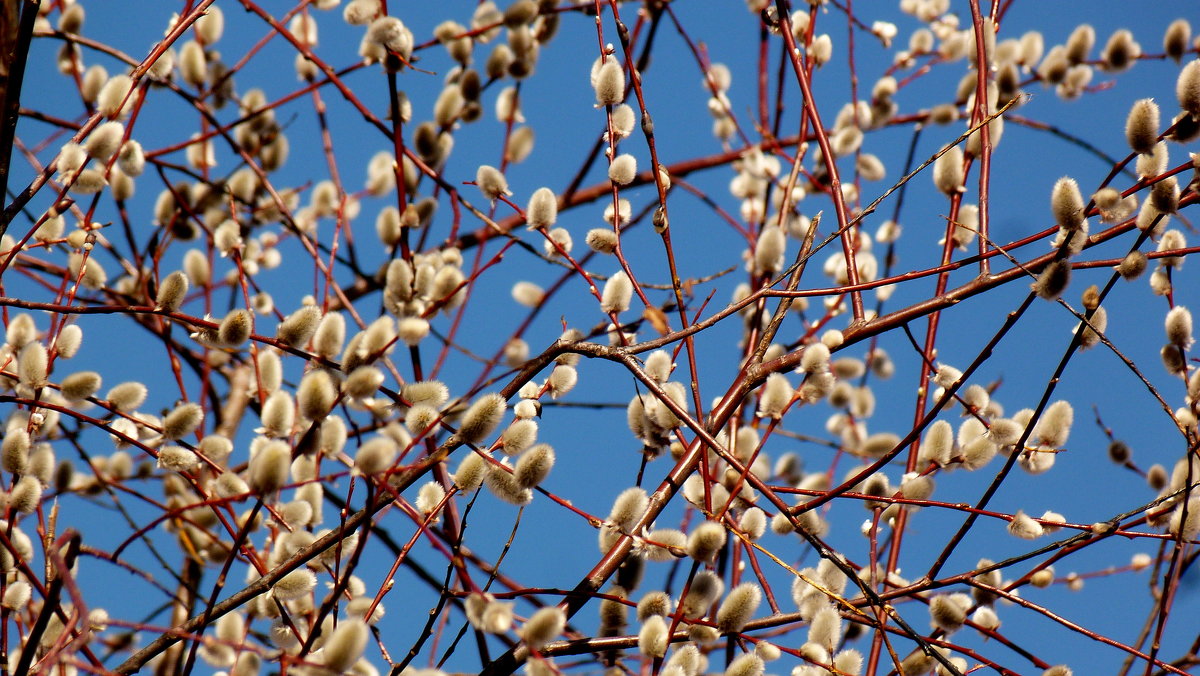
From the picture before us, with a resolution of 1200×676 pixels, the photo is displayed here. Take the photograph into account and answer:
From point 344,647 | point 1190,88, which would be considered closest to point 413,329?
point 344,647

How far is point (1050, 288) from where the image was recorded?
1.52 m

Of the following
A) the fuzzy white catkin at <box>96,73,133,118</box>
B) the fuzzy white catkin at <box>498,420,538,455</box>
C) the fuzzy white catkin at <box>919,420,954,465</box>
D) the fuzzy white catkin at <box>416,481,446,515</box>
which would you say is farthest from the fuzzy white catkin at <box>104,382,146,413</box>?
the fuzzy white catkin at <box>919,420,954,465</box>

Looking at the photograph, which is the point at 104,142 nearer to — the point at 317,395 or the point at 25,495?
the point at 25,495

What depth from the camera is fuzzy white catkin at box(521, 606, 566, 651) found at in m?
1.33

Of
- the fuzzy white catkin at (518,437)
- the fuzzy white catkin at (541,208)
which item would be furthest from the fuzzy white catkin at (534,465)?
the fuzzy white catkin at (541,208)

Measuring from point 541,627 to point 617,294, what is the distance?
0.64 metres

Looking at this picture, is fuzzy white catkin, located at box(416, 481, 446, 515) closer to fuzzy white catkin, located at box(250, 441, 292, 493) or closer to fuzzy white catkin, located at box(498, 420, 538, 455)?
fuzzy white catkin, located at box(498, 420, 538, 455)

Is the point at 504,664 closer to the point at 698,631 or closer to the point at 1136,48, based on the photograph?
the point at 698,631

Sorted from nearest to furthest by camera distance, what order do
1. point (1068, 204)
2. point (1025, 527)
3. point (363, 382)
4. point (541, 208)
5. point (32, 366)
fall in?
point (363, 382)
point (1068, 204)
point (1025, 527)
point (32, 366)
point (541, 208)

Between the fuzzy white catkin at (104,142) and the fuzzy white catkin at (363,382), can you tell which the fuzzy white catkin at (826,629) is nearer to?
the fuzzy white catkin at (363,382)

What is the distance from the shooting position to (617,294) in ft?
5.88

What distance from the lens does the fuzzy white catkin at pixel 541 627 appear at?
133 cm

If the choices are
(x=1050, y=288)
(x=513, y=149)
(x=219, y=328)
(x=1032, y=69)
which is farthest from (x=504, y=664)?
(x=1032, y=69)

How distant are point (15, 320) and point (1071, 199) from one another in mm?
1831
